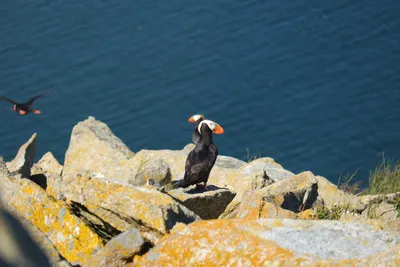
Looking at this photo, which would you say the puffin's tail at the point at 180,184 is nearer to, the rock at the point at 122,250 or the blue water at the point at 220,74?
the rock at the point at 122,250

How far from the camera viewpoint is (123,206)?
24.5ft

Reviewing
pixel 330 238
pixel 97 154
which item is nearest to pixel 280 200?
pixel 330 238

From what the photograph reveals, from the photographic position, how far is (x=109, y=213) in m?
7.57

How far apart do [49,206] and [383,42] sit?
2823 centimetres

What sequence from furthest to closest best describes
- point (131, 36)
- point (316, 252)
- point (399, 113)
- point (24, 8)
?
point (24, 8)
point (131, 36)
point (399, 113)
point (316, 252)

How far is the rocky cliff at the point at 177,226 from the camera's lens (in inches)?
230

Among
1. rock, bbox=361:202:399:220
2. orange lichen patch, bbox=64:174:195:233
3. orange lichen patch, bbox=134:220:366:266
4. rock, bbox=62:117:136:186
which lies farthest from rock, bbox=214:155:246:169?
orange lichen patch, bbox=134:220:366:266

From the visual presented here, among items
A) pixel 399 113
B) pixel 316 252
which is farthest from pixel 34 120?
pixel 316 252

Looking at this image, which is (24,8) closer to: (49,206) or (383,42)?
(383,42)

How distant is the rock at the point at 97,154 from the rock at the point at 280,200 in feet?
13.4

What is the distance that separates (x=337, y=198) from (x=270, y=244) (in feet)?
17.7

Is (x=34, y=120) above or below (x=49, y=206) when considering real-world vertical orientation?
below

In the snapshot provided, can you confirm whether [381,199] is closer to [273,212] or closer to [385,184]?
[385,184]

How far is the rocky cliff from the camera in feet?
19.2
